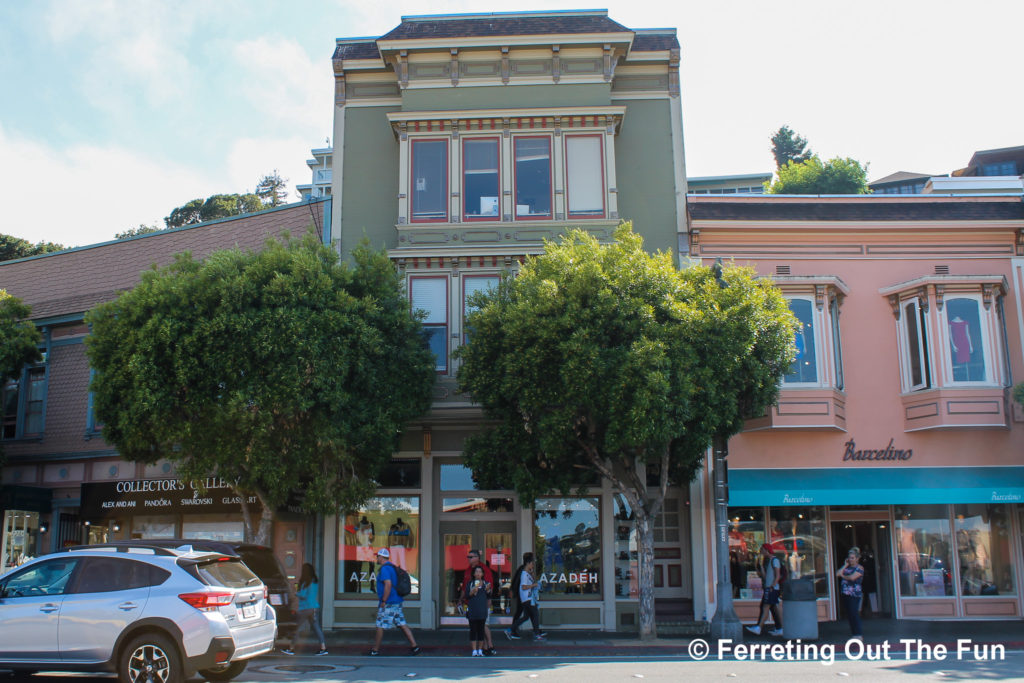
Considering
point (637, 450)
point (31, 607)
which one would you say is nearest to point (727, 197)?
point (637, 450)

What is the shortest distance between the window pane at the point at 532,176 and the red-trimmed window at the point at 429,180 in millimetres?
1669

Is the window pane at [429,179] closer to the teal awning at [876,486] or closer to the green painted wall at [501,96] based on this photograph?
the green painted wall at [501,96]

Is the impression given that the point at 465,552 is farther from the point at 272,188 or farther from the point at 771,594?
the point at 272,188

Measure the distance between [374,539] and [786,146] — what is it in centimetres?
4978

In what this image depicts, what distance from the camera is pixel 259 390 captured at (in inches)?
610

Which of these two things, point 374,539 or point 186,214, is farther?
point 186,214

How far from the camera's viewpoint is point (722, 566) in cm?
1622

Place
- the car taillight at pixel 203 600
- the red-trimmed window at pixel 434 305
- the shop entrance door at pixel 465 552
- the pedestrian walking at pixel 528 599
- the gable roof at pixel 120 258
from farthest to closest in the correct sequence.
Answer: the gable roof at pixel 120 258 < the red-trimmed window at pixel 434 305 < the shop entrance door at pixel 465 552 < the pedestrian walking at pixel 528 599 < the car taillight at pixel 203 600

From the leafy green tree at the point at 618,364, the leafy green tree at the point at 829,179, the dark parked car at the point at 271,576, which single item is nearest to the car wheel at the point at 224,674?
the dark parked car at the point at 271,576

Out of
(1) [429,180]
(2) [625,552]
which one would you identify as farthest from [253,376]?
(2) [625,552]

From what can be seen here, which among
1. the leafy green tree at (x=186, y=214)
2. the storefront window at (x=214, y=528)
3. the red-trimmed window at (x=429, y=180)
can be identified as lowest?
the storefront window at (x=214, y=528)

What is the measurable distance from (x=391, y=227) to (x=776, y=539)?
11005mm

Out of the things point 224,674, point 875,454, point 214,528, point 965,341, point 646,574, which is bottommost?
point 224,674

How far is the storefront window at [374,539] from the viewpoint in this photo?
19.5m
